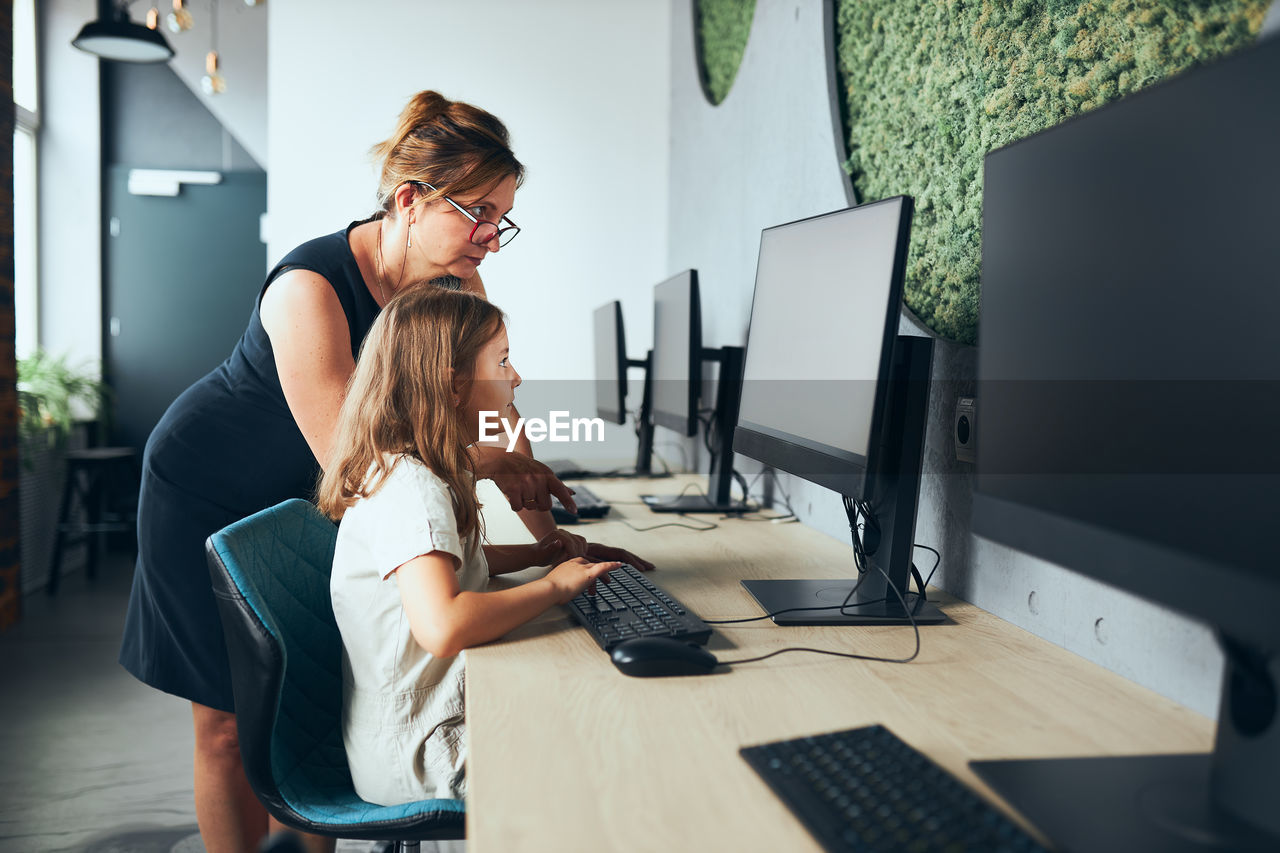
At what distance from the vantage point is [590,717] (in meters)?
0.82

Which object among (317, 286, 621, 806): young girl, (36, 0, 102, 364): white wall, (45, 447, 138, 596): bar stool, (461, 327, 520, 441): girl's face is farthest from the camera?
(36, 0, 102, 364): white wall

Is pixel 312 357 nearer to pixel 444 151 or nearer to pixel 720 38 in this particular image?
pixel 444 151

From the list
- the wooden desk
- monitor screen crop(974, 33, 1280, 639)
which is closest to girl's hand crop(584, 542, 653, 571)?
the wooden desk

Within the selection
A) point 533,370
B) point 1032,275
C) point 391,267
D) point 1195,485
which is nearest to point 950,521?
point 1032,275

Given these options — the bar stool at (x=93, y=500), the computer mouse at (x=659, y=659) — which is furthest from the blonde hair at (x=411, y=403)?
the bar stool at (x=93, y=500)

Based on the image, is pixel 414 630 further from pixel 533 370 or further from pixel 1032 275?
pixel 533 370

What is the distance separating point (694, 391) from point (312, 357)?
1.01m

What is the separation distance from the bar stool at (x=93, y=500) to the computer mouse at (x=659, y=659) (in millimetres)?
4309

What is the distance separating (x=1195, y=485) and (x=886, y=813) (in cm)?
32

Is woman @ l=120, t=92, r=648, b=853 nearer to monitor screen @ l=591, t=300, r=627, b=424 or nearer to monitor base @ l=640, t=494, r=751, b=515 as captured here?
monitor base @ l=640, t=494, r=751, b=515

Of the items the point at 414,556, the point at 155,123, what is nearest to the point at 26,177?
the point at 155,123

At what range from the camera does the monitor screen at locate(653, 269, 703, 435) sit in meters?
2.09

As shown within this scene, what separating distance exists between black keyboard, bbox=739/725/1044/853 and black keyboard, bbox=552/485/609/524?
115cm

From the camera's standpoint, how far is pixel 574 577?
1150 millimetres
